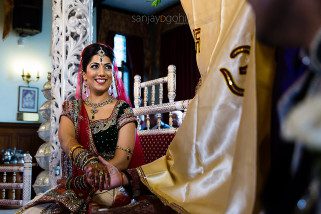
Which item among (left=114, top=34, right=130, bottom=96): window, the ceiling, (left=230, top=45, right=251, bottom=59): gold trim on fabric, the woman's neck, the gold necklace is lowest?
the gold necklace

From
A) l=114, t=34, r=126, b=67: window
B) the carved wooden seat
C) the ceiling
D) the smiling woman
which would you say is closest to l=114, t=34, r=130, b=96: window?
l=114, t=34, r=126, b=67: window

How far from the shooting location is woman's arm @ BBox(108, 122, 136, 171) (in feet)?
5.65

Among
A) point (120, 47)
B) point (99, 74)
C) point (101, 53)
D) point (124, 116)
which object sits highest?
point (120, 47)

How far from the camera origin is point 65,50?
296cm

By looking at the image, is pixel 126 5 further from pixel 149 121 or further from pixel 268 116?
pixel 268 116

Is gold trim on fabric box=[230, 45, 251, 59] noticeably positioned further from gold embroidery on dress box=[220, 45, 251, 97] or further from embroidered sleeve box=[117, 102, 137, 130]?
embroidered sleeve box=[117, 102, 137, 130]

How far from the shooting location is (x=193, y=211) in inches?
45.0

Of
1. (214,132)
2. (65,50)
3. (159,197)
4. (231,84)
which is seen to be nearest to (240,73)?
(231,84)

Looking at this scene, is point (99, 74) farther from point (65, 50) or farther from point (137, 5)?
point (137, 5)

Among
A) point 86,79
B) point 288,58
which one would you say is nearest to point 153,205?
point 86,79

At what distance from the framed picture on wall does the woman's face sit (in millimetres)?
5935

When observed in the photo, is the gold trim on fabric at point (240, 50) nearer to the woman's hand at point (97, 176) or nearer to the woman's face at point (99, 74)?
the woman's hand at point (97, 176)

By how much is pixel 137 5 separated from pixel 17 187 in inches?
238

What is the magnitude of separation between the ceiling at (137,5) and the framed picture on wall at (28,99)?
8.47 ft
